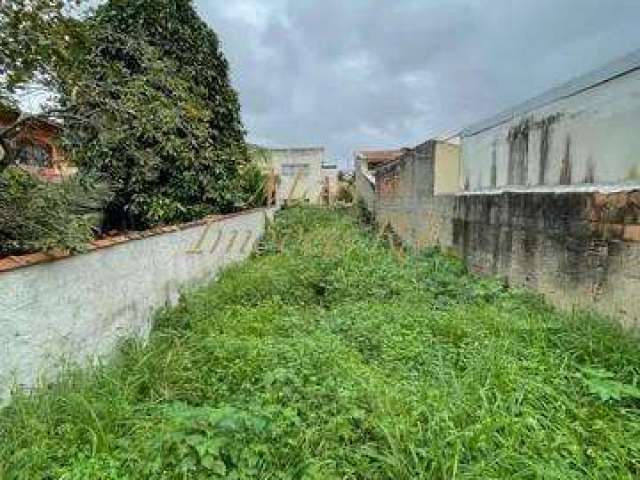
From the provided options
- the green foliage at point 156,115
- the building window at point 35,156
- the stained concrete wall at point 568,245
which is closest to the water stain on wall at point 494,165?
the stained concrete wall at point 568,245

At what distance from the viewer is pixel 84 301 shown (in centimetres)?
379

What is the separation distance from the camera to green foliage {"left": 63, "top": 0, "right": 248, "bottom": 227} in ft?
14.6

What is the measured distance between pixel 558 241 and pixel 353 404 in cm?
280

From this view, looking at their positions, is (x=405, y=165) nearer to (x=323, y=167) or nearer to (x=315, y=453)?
(x=315, y=453)

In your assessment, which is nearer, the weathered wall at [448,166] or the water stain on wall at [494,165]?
the water stain on wall at [494,165]

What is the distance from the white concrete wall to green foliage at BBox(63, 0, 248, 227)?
151 inches

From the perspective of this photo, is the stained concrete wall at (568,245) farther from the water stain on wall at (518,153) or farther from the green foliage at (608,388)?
the green foliage at (608,388)

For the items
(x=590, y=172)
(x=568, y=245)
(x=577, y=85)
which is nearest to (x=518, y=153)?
(x=577, y=85)

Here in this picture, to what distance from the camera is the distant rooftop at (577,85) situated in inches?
165

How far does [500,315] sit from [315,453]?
243 cm

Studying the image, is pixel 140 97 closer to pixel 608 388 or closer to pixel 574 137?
pixel 574 137

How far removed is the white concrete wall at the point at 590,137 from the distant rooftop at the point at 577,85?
0.05m

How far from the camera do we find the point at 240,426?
263 centimetres

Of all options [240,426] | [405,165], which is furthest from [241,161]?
[240,426]
